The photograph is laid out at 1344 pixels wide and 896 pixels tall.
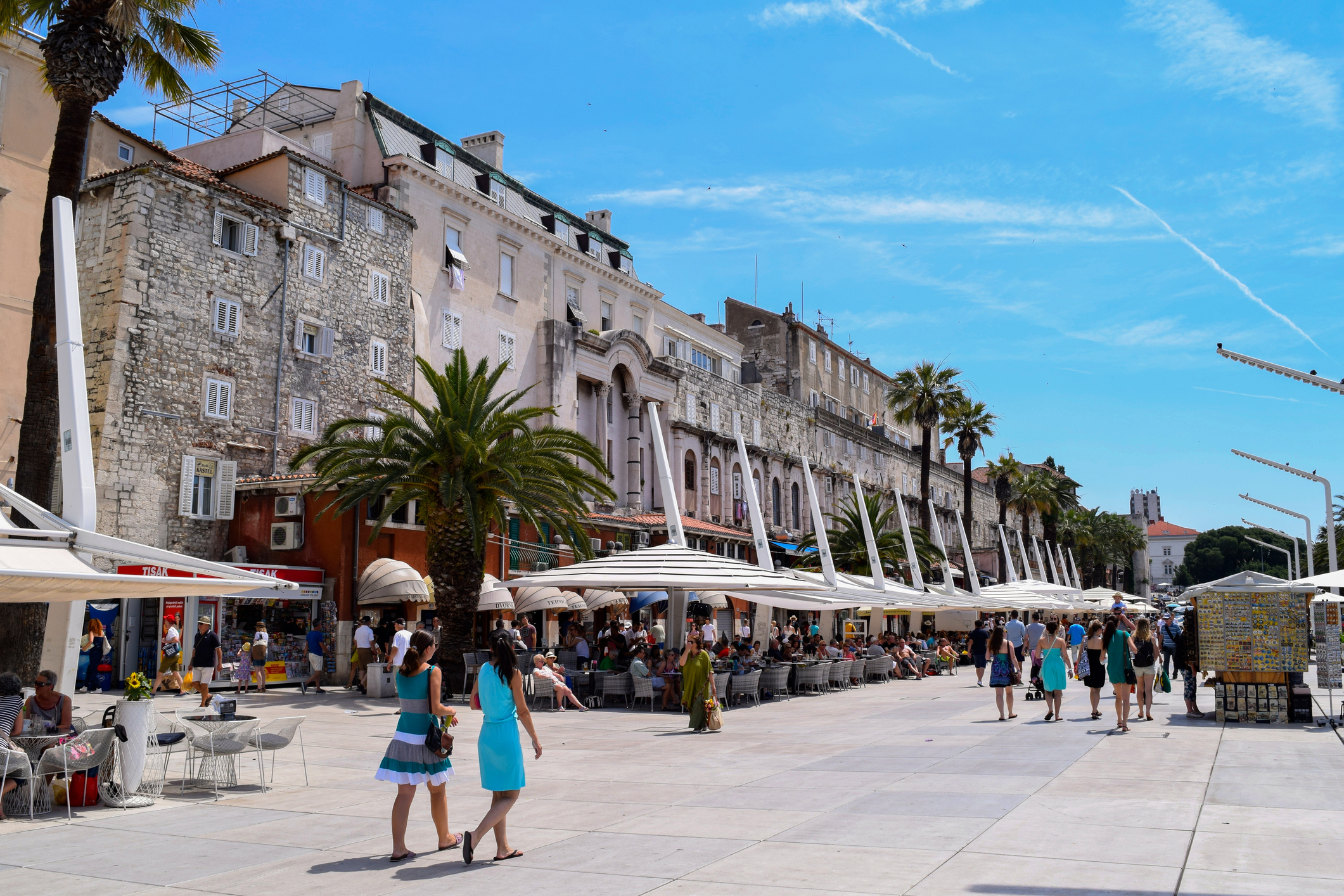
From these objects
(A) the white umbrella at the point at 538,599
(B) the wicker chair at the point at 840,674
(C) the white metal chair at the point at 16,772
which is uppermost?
(A) the white umbrella at the point at 538,599

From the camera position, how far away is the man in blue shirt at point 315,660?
23.1m

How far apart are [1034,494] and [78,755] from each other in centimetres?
6849

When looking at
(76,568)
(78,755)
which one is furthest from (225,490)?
(78,755)

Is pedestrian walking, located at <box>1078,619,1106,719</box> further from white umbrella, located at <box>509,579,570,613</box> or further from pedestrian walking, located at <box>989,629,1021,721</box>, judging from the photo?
white umbrella, located at <box>509,579,570,613</box>

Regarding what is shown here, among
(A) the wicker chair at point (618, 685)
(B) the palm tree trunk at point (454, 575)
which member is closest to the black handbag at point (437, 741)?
(A) the wicker chair at point (618, 685)

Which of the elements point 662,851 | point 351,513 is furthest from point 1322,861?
point 351,513

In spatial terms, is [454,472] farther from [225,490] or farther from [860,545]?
[860,545]

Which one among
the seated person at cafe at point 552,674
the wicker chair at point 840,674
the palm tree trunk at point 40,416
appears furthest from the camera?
the wicker chair at point 840,674

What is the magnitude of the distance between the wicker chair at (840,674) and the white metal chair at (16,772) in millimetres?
18337

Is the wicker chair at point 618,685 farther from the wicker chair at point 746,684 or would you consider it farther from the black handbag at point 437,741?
the black handbag at point 437,741

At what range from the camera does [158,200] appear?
2609 cm

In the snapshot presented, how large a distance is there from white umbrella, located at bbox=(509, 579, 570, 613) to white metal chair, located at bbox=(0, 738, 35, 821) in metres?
20.0

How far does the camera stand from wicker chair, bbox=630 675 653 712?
766 inches

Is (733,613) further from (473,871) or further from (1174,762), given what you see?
(473,871)
